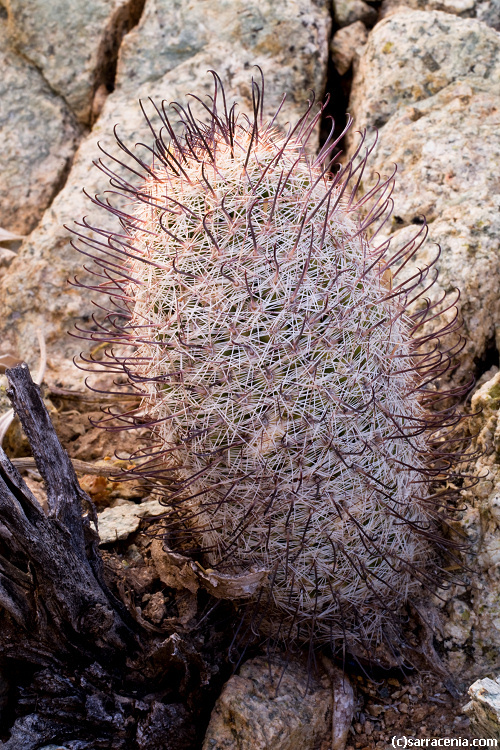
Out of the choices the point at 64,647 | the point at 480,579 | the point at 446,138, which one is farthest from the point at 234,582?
the point at 446,138

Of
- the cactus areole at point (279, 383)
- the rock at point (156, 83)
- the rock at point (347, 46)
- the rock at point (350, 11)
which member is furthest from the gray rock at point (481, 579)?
the rock at point (350, 11)

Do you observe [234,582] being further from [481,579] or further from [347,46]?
[347,46]

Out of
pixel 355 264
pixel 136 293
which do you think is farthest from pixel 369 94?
pixel 136 293

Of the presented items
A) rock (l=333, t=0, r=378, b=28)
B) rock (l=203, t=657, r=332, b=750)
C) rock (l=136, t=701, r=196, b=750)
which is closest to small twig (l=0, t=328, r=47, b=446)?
rock (l=136, t=701, r=196, b=750)

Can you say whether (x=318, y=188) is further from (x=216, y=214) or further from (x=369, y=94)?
(x=369, y=94)

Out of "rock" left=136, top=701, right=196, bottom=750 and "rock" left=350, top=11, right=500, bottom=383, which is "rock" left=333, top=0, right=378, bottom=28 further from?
"rock" left=136, top=701, right=196, bottom=750

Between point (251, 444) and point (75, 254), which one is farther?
point (75, 254)
